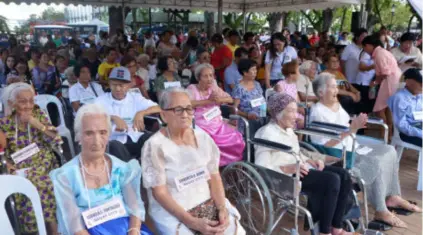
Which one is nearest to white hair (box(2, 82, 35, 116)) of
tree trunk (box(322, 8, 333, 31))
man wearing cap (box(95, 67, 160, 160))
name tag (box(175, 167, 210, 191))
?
man wearing cap (box(95, 67, 160, 160))

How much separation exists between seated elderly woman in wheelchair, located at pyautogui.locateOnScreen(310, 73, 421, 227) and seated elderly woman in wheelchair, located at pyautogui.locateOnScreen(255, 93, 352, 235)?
38cm

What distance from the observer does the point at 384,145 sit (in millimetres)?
3043

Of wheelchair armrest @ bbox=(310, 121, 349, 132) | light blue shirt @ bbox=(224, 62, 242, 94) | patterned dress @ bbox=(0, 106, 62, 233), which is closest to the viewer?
patterned dress @ bbox=(0, 106, 62, 233)

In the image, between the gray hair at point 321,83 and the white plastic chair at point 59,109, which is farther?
the white plastic chair at point 59,109

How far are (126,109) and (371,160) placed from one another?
191 centimetres

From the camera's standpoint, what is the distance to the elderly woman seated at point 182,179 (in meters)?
1.91

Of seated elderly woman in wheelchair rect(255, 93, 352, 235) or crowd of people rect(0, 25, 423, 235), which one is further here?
seated elderly woman in wheelchair rect(255, 93, 352, 235)

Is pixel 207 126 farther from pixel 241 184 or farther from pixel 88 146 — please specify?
pixel 88 146

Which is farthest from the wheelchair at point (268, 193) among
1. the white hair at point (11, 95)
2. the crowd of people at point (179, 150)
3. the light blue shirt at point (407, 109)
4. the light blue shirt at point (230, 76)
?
the light blue shirt at point (230, 76)

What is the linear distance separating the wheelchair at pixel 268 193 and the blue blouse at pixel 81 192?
828 mm

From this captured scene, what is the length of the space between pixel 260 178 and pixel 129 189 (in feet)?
2.80

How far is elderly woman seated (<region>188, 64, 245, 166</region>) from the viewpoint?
3199mm

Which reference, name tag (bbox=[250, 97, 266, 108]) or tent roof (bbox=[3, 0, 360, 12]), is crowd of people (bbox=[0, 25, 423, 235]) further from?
tent roof (bbox=[3, 0, 360, 12])

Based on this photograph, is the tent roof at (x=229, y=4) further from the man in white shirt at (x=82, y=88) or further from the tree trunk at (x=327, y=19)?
the tree trunk at (x=327, y=19)
